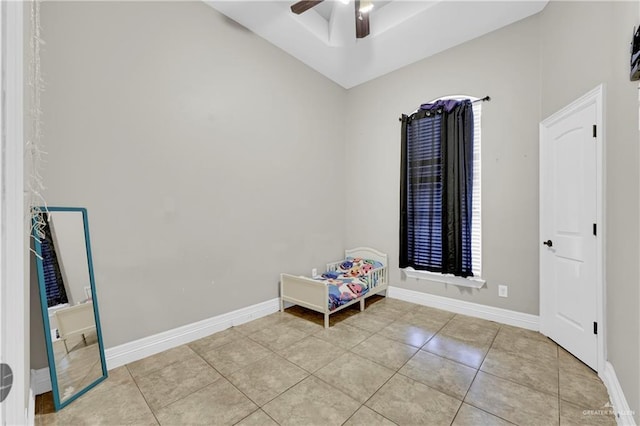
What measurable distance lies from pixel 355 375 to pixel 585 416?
1.38m

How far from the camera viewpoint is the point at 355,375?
206 cm

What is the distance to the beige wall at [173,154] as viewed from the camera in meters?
2.02

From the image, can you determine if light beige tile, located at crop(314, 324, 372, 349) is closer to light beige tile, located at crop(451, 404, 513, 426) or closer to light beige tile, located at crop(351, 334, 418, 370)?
light beige tile, located at crop(351, 334, 418, 370)

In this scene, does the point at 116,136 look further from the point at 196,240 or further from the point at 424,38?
the point at 424,38

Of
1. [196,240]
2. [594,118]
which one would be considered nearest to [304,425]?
[196,240]

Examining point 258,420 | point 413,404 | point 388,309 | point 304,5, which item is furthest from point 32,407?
point 304,5

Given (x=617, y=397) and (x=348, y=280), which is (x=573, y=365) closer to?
(x=617, y=397)

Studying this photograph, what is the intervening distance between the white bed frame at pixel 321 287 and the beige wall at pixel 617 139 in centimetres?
211

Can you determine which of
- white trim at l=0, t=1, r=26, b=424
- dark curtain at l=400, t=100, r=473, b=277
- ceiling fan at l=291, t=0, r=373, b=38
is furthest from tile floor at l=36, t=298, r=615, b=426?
ceiling fan at l=291, t=0, r=373, b=38

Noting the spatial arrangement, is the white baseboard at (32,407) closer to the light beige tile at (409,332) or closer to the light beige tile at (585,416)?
the light beige tile at (409,332)

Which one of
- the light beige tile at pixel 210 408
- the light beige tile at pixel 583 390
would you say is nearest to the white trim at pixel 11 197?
the light beige tile at pixel 210 408

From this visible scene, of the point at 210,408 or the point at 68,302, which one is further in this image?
the point at 68,302

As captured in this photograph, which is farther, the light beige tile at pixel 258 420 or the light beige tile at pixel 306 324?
the light beige tile at pixel 306 324

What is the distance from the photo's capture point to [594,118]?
2.08 meters
